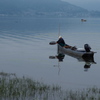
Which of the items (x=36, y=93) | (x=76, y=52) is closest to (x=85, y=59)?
(x=76, y=52)

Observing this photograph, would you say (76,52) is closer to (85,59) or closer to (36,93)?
(85,59)

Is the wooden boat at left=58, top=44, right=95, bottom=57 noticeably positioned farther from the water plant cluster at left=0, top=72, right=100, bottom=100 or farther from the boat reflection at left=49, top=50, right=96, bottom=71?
the water plant cluster at left=0, top=72, right=100, bottom=100

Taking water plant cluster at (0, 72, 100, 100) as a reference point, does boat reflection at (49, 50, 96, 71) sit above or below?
above

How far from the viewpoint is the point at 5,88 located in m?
18.3

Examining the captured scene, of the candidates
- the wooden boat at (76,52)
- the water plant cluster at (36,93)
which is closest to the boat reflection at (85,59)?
the wooden boat at (76,52)

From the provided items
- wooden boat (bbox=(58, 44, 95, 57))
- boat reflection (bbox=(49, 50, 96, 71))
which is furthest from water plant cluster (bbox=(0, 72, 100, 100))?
wooden boat (bbox=(58, 44, 95, 57))

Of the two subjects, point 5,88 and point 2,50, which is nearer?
point 5,88

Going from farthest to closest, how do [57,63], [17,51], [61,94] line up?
[17,51]
[57,63]
[61,94]

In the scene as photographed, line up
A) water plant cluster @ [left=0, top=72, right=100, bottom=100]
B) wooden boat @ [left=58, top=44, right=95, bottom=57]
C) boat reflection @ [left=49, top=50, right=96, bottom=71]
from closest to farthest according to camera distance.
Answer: water plant cluster @ [left=0, top=72, right=100, bottom=100], boat reflection @ [left=49, top=50, right=96, bottom=71], wooden boat @ [left=58, top=44, right=95, bottom=57]

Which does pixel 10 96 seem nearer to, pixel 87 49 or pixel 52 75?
pixel 52 75

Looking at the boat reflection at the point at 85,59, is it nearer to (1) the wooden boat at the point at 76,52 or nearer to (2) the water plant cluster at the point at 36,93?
(1) the wooden boat at the point at 76,52

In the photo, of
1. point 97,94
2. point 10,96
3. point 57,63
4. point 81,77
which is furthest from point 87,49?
point 10,96

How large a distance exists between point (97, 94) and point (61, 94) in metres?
2.27

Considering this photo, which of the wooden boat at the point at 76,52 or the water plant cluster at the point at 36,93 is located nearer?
the water plant cluster at the point at 36,93
